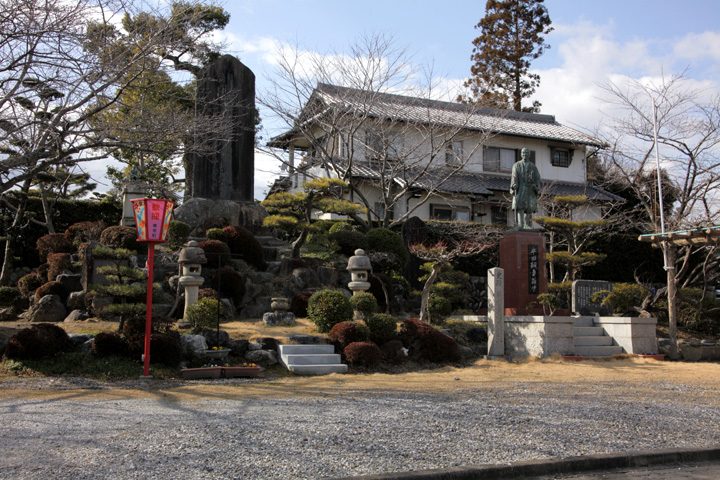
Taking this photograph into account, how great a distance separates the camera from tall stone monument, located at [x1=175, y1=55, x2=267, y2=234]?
1803cm

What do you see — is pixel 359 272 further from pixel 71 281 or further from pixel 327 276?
pixel 71 281

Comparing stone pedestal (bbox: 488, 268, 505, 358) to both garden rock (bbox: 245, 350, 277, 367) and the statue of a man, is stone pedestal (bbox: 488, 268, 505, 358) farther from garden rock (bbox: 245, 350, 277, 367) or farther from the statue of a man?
garden rock (bbox: 245, 350, 277, 367)

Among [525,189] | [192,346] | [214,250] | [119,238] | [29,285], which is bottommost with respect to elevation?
[192,346]

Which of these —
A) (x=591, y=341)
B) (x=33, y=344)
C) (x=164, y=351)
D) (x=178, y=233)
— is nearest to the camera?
(x=33, y=344)

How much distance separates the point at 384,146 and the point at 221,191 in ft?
19.0

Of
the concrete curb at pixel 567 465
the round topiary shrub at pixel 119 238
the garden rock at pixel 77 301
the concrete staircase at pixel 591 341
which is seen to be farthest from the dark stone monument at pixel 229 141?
the concrete curb at pixel 567 465

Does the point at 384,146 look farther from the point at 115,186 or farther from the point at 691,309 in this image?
the point at 115,186

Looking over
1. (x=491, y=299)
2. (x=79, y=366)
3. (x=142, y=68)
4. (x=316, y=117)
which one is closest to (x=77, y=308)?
(x=79, y=366)

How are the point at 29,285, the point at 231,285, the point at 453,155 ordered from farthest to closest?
1. the point at 453,155
2. the point at 29,285
3. the point at 231,285

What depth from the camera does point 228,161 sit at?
18.6 metres

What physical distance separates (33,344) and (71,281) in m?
4.62

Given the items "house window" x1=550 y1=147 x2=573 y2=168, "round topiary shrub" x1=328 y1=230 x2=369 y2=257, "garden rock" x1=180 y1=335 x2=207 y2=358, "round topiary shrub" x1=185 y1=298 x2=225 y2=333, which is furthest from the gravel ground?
"house window" x1=550 y1=147 x2=573 y2=168

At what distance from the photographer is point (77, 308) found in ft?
43.4

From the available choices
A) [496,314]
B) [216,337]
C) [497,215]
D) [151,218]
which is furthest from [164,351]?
[497,215]
